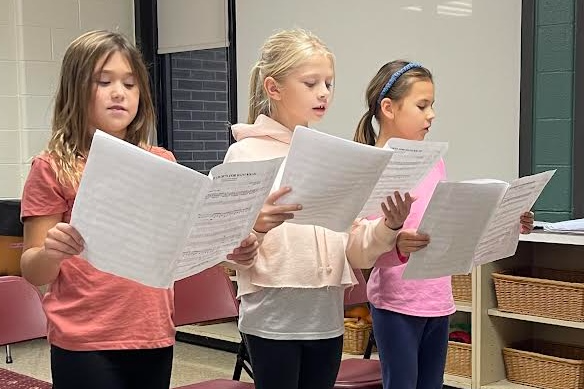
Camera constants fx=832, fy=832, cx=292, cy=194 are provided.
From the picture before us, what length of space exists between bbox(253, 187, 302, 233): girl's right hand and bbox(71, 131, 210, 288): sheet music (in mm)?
260

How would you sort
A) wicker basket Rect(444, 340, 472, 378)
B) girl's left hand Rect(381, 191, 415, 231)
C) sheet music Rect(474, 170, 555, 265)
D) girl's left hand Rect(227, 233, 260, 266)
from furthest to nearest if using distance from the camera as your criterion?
wicker basket Rect(444, 340, 472, 378) < sheet music Rect(474, 170, 555, 265) < girl's left hand Rect(381, 191, 415, 231) < girl's left hand Rect(227, 233, 260, 266)

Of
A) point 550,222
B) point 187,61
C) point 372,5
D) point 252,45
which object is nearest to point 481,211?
point 550,222

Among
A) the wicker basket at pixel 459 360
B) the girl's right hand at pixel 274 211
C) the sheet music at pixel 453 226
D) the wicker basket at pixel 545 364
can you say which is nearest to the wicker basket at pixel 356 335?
the wicker basket at pixel 459 360

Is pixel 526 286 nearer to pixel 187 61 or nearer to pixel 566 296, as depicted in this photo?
pixel 566 296

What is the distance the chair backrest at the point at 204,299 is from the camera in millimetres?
2197

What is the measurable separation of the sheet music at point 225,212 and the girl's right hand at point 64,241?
153 millimetres

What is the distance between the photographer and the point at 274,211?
1.44 metres

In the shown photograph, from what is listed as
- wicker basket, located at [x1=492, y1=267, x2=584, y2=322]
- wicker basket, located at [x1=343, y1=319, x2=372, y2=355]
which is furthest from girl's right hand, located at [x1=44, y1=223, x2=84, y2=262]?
wicker basket, located at [x1=343, y1=319, x2=372, y2=355]

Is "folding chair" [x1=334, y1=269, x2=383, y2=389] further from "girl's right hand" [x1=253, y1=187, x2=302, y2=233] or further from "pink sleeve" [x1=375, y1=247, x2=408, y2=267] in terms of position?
"girl's right hand" [x1=253, y1=187, x2=302, y2=233]

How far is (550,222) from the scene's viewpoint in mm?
3193

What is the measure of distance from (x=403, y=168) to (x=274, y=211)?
0.29 m

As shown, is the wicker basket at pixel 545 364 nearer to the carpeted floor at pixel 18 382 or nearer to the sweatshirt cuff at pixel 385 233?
the sweatshirt cuff at pixel 385 233

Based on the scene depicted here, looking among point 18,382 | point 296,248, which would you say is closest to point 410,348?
point 296,248

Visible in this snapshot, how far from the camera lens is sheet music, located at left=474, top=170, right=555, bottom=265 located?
1.75 metres
